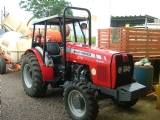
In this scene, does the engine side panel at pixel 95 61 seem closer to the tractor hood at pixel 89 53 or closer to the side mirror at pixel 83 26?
the tractor hood at pixel 89 53

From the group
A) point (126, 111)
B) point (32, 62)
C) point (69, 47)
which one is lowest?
point (126, 111)

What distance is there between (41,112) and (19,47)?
169 inches

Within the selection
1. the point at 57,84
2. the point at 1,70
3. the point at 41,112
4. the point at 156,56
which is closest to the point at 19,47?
the point at 1,70

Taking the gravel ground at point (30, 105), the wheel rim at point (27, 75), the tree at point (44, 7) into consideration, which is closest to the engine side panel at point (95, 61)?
the gravel ground at point (30, 105)

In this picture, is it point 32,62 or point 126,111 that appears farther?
point 32,62

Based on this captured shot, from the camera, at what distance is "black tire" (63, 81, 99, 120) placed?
367cm

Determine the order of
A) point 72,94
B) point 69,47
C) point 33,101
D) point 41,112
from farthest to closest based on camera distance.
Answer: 1. point 33,101
2. point 69,47
3. point 41,112
4. point 72,94

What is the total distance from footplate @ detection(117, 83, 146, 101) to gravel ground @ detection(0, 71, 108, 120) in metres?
1.16

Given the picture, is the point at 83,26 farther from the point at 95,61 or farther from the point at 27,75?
the point at 27,75

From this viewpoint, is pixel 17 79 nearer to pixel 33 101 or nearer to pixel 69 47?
pixel 33 101

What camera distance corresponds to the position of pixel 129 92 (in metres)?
3.62

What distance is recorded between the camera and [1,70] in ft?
27.3

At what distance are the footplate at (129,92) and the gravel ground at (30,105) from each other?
1164 millimetres

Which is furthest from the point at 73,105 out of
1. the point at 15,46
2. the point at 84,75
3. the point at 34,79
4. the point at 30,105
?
the point at 15,46
